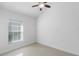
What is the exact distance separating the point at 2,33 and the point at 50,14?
9.18 ft

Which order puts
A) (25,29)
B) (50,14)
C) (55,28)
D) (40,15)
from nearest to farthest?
1. (55,28)
2. (50,14)
3. (25,29)
4. (40,15)

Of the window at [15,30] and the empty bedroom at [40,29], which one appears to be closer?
the empty bedroom at [40,29]

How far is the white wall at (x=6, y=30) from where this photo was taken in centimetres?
324

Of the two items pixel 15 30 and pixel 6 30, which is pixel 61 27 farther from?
pixel 6 30

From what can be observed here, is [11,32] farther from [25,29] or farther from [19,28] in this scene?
[25,29]

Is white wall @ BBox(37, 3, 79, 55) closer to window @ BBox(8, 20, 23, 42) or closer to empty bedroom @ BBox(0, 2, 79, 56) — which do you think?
empty bedroom @ BBox(0, 2, 79, 56)

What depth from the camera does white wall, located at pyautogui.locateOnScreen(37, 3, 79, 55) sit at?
318 centimetres

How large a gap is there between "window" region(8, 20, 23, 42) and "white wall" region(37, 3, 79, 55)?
1.42 m

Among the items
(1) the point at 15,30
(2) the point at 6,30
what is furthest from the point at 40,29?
(2) the point at 6,30

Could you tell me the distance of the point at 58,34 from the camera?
3.92 meters

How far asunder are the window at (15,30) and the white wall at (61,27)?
1.42 metres

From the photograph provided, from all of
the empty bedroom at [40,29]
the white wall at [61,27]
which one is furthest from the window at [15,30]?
the white wall at [61,27]

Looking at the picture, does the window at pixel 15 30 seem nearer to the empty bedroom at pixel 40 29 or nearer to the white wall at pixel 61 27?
the empty bedroom at pixel 40 29

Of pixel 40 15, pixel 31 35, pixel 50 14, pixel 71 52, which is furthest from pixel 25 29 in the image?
pixel 71 52
